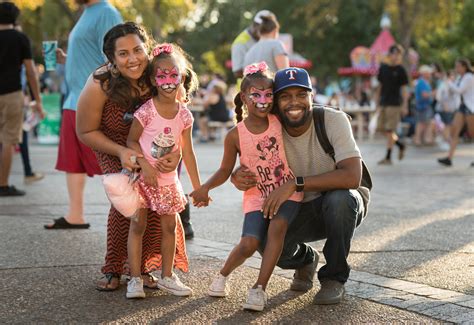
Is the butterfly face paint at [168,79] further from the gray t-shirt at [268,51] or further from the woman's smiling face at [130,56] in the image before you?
the gray t-shirt at [268,51]

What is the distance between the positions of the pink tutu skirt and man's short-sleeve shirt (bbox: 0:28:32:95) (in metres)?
5.58

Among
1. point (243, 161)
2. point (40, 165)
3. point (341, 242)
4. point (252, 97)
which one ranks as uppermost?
point (252, 97)

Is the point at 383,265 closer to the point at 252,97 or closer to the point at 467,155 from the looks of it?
the point at 252,97

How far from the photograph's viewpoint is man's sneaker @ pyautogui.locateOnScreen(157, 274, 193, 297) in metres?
5.37

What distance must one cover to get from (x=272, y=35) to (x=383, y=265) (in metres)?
4.19

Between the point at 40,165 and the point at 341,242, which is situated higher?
the point at 341,242

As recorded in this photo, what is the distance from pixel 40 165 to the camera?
51.0ft

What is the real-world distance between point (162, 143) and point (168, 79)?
36cm

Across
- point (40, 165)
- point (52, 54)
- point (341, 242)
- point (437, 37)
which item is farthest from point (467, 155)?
point (437, 37)

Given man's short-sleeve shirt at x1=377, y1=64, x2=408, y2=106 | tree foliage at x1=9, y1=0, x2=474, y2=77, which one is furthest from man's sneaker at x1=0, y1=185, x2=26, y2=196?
tree foliage at x1=9, y1=0, x2=474, y2=77

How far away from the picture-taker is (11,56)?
1053 centimetres

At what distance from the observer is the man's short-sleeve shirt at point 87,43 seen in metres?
7.39

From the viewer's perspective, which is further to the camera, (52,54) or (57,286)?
(52,54)

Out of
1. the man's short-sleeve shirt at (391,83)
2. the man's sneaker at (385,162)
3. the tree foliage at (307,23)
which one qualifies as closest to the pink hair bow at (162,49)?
the man's sneaker at (385,162)
